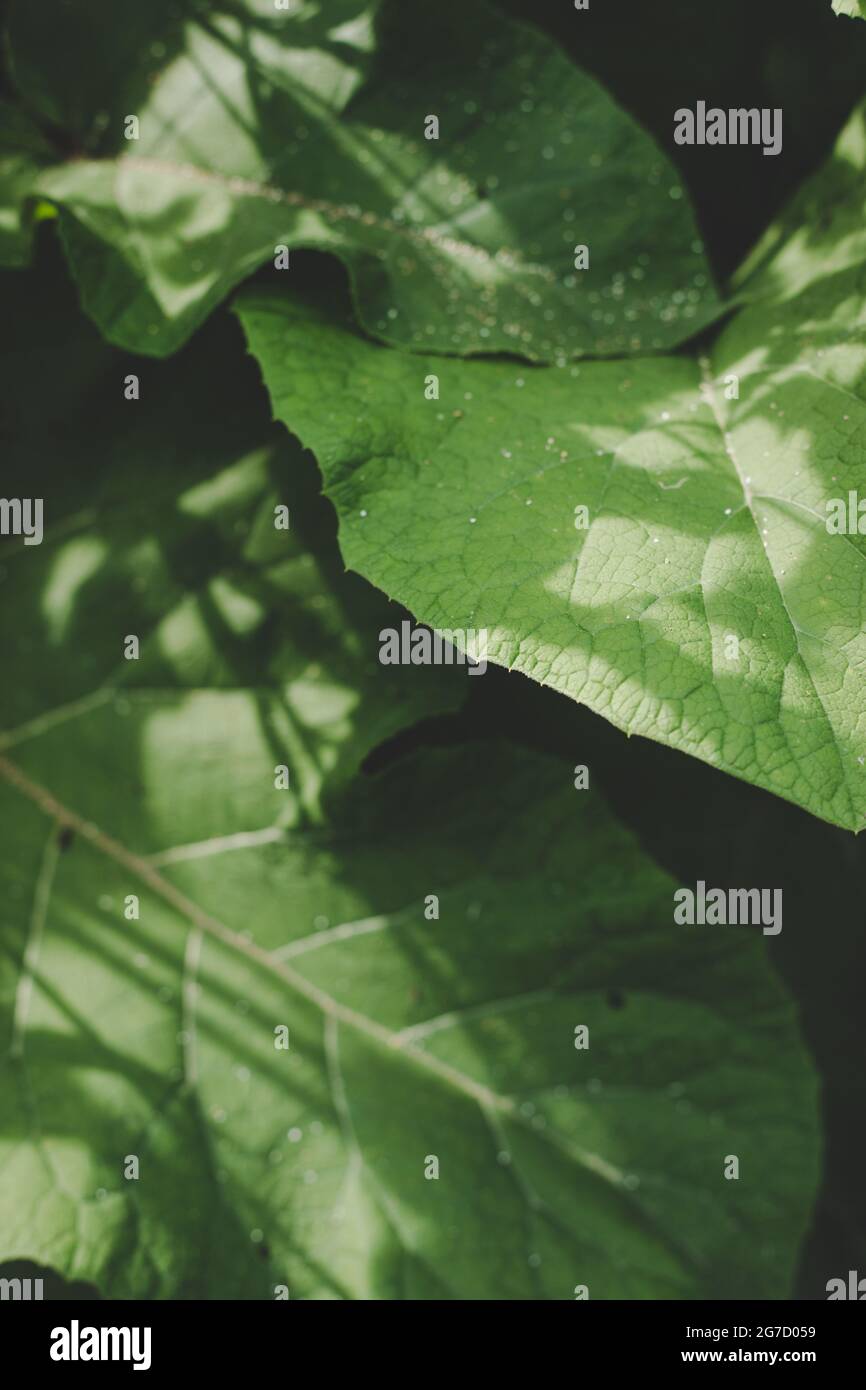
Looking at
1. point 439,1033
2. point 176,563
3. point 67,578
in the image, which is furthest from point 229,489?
point 439,1033

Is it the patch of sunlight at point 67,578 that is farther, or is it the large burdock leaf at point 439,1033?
the patch of sunlight at point 67,578

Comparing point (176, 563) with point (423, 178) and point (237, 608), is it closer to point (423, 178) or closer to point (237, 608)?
point (237, 608)

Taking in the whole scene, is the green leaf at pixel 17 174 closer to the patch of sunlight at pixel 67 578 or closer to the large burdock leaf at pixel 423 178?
the large burdock leaf at pixel 423 178

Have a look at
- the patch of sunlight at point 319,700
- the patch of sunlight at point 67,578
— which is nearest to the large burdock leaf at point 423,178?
the patch of sunlight at point 67,578

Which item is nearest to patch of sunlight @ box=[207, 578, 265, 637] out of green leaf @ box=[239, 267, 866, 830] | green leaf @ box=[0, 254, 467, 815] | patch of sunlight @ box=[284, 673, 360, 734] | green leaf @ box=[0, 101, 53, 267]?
green leaf @ box=[0, 254, 467, 815]

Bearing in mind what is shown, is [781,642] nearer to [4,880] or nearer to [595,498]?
[595,498]
